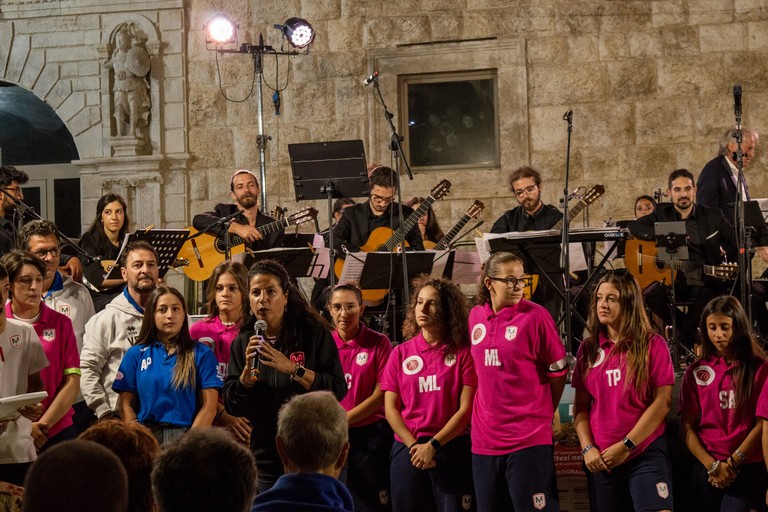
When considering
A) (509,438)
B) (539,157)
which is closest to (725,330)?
(509,438)

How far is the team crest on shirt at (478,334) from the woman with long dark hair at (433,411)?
0.12 m

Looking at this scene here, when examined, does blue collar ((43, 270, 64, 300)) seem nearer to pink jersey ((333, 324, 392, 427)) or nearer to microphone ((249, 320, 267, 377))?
pink jersey ((333, 324, 392, 427))

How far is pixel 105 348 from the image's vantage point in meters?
5.53

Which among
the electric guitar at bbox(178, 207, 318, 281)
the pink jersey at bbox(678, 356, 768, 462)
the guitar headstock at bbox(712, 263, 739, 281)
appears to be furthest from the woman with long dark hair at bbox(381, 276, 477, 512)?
the electric guitar at bbox(178, 207, 318, 281)

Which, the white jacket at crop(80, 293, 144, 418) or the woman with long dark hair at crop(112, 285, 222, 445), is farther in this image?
the white jacket at crop(80, 293, 144, 418)

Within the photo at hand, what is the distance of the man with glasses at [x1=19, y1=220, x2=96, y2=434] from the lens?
607 centimetres

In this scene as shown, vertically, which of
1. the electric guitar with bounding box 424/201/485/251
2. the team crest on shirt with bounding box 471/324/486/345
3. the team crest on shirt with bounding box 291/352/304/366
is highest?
the electric guitar with bounding box 424/201/485/251

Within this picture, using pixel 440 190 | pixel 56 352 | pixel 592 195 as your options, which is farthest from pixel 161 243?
pixel 592 195

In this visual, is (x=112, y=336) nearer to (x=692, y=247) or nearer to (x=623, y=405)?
(x=623, y=405)

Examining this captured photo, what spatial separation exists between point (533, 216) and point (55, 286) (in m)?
3.70

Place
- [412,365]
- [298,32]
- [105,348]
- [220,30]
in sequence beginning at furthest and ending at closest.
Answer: [220,30], [298,32], [105,348], [412,365]

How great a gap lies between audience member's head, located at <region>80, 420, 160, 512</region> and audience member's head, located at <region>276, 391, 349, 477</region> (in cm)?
39

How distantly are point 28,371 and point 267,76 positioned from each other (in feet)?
22.5

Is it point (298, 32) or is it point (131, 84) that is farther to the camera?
point (131, 84)
